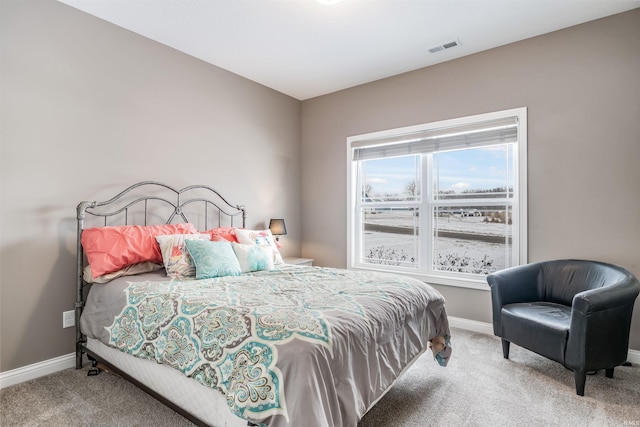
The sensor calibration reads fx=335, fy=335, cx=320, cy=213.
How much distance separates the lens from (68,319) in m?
2.57

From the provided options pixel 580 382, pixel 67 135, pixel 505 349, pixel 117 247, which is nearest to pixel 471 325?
pixel 505 349

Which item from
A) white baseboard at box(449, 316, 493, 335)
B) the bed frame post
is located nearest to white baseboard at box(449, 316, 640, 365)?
white baseboard at box(449, 316, 493, 335)

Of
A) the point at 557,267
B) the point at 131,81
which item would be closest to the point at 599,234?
the point at 557,267

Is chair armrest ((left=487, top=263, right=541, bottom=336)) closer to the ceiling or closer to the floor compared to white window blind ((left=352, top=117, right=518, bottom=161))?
closer to the floor

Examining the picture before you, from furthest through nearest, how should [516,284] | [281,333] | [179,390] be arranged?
[516,284], [179,390], [281,333]

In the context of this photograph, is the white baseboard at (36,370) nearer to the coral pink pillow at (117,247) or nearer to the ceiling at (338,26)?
the coral pink pillow at (117,247)

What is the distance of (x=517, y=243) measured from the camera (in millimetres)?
3209

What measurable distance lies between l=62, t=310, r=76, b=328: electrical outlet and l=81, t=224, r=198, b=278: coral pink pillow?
55cm

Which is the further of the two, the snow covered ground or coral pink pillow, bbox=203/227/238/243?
the snow covered ground

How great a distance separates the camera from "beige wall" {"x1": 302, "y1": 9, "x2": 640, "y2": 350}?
2711mm

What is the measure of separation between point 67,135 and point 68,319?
141 centimetres

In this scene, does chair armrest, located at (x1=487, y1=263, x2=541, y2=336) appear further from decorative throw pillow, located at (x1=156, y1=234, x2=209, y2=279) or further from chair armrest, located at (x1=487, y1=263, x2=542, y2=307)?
decorative throw pillow, located at (x1=156, y1=234, x2=209, y2=279)

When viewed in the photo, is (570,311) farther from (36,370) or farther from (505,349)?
(36,370)

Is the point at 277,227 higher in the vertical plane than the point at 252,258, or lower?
higher
